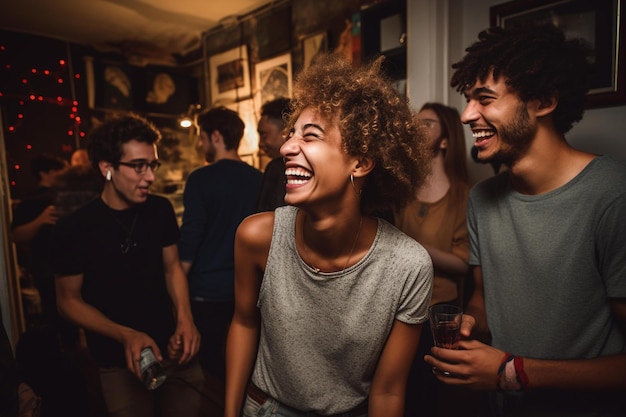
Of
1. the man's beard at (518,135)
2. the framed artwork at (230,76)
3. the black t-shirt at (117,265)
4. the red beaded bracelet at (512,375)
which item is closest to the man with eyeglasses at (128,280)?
the black t-shirt at (117,265)

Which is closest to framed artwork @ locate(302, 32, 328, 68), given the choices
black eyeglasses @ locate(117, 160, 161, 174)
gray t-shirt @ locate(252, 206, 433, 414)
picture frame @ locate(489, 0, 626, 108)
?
picture frame @ locate(489, 0, 626, 108)

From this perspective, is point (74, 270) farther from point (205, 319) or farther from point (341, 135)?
point (341, 135)

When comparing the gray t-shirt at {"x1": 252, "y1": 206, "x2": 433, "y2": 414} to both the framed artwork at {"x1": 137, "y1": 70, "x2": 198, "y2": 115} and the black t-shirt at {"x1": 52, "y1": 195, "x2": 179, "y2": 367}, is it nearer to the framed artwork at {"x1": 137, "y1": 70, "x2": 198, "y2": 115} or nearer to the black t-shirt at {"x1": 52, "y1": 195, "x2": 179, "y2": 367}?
the black t-shirt at {"x1": 52, "y1": 195, "x2": 179, "y2": 367}

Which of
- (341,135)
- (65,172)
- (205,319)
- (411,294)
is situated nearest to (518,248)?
(411,294)

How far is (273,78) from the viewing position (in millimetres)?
4352

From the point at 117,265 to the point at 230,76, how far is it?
12.2ft

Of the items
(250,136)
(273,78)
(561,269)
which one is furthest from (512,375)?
(250,136)

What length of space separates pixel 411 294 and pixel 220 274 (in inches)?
57.8

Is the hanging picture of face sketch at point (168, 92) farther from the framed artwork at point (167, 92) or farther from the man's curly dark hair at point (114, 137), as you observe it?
the man's curly dark hair at point (114, 137)

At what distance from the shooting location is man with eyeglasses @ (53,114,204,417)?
5.43 ft

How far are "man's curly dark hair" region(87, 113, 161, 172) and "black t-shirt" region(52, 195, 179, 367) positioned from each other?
10.0 inches

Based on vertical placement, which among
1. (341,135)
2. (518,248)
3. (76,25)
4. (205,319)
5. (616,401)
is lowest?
(205,319)

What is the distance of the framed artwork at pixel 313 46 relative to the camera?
3.78m

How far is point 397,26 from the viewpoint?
2568 mm
